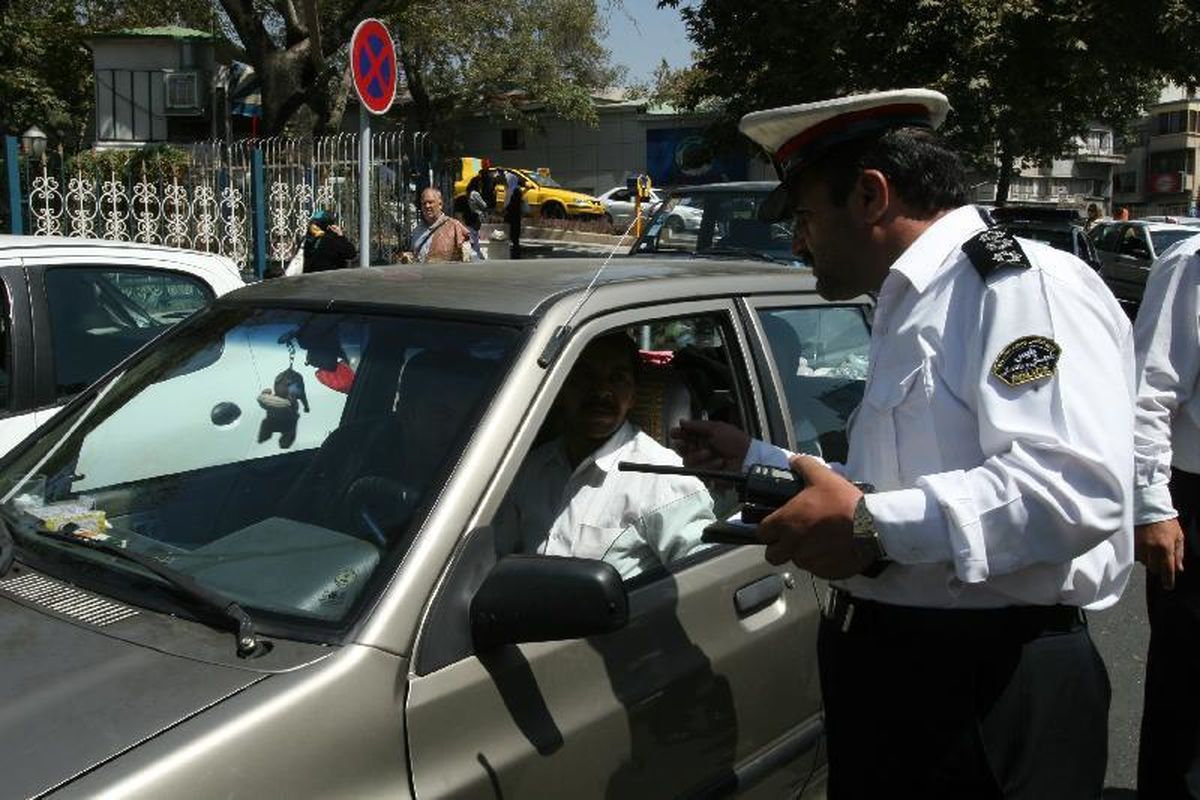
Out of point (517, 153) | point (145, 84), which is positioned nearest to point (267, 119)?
point (145, 84)

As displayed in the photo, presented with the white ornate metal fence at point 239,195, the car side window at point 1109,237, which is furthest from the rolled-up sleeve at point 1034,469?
the car side window at point 1109,237

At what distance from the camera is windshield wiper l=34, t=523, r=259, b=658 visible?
1.71 m

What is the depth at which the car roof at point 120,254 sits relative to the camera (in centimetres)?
415

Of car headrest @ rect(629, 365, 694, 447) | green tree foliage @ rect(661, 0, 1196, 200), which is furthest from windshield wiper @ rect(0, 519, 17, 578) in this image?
green tree foliage @ rect(661, 0, 1196, 200)

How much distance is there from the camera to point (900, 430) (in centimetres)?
179

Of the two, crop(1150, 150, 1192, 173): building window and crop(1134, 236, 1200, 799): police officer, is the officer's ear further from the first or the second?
crop(1150, 150, 1192, 173): building window

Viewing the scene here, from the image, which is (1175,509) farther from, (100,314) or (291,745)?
(100,314)

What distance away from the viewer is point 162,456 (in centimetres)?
248

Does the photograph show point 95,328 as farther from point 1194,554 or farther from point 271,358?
point 1194,554

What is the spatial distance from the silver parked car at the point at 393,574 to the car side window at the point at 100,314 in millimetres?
1654

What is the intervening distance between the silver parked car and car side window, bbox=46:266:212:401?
65.1 inches

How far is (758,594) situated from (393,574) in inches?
37.0

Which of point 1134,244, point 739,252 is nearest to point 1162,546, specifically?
point 739,252

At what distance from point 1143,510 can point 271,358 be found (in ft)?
6.72
